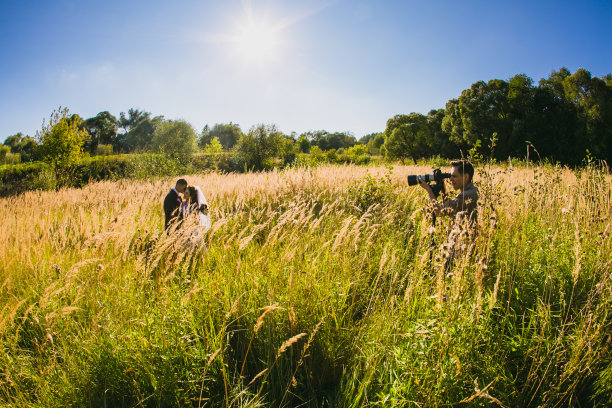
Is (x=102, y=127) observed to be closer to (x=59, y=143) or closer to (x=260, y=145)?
(x=260, y=145)

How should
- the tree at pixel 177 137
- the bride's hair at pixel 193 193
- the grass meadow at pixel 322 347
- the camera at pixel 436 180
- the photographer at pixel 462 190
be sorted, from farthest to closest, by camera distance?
the tree at pixel 177 137
the bride's hair at pixel 193 193
the camera at pixel 436 180
the photographer at pixel 462 190
the grass meadow at pixel 322 347

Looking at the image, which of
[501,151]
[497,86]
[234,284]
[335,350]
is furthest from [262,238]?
[497,86]

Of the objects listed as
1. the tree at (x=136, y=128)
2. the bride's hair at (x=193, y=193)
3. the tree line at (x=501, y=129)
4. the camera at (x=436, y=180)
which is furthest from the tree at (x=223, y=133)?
the camera at (x=436, y=180)

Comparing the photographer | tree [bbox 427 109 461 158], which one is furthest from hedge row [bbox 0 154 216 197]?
tree [bbox 427 109 461 158]

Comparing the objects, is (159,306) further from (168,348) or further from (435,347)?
(435,347)

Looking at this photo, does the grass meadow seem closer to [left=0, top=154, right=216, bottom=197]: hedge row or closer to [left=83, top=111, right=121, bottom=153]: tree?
[left=0, top=154, right=216, bottom=197]: hedge row

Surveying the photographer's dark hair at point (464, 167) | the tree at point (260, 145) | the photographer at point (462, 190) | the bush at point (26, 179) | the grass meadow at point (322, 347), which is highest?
the tree at point (260, 145)

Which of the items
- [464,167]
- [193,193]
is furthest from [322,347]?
[193,193]

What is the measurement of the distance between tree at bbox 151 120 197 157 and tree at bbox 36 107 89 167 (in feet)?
45.2

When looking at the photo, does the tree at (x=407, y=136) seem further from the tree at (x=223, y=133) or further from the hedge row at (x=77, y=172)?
the tree at (x=223, y=133)

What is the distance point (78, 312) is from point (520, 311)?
3559mm

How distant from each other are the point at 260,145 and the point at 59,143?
1616 cm

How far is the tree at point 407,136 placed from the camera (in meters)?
31.1

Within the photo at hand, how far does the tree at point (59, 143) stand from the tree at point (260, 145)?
47.0 feet
